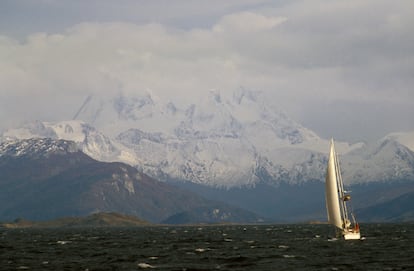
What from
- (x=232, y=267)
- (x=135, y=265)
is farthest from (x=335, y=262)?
(x=135, y=265)

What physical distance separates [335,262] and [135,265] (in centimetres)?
3440

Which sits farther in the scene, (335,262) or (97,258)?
(97,258)

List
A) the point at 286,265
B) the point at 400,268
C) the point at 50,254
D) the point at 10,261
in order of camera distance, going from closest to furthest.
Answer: the point at 400,268 → the point at 286,265 → the point at 10,261 → the point at 50,254

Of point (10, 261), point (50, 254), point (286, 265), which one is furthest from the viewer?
point (50, 254)

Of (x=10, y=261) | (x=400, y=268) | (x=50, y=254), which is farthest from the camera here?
(x=50, y=254)

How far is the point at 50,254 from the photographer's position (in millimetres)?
193375

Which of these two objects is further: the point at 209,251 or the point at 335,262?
the point at 209,251

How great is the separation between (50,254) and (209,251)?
33.8 m

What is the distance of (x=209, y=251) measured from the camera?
19662cm

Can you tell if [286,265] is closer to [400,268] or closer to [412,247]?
[400,268]

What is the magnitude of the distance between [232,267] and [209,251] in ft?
150

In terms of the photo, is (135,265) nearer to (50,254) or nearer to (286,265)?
(286,265)

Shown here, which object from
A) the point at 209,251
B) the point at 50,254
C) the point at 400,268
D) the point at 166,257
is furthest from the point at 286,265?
the point at 50,254

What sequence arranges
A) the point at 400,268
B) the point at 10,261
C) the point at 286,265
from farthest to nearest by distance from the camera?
the point at 10,261, the point at 286,265, the point at 400,268
